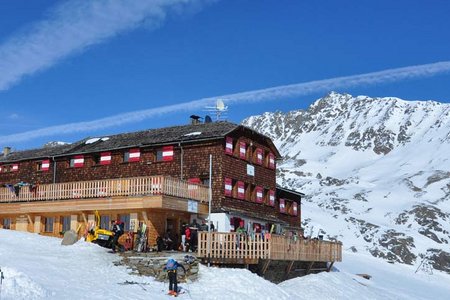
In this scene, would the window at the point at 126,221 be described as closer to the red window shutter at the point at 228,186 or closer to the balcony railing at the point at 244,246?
the red window shutter at the point at 228,186

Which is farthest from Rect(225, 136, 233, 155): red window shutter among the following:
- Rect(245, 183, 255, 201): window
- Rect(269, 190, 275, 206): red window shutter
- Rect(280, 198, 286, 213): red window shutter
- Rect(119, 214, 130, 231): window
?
Rect(280, 198, 286, 213): red window shutter

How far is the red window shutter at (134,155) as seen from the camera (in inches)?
1650

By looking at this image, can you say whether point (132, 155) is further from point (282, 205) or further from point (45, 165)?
point (282, 205)

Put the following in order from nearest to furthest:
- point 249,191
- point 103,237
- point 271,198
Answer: point 103,237, point 249,191, point 271,198

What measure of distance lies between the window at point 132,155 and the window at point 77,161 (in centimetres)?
354

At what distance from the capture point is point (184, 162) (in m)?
40.1

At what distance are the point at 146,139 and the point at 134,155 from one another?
1342 mm

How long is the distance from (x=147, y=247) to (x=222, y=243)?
5.92 metres

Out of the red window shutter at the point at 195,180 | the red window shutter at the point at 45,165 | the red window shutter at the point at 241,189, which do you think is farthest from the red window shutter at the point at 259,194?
the red window shutter at the point at 45,165

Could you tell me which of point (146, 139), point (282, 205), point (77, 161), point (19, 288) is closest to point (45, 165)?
point (77, 161)

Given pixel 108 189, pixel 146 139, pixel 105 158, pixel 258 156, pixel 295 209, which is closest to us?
pixel 108 189

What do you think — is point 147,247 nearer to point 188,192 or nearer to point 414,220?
point 188,192

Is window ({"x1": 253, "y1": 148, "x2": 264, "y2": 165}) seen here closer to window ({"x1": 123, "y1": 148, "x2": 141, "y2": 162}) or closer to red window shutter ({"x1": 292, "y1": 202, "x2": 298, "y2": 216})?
window ({"x1": 123, "y1": 148, "x2": 141, "y2": 162})

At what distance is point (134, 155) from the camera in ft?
138
